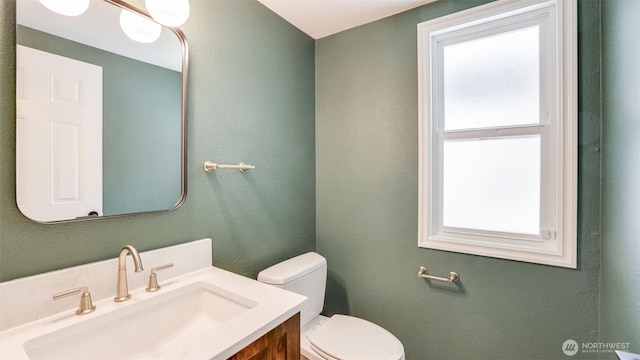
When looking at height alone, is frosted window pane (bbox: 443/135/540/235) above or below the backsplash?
above

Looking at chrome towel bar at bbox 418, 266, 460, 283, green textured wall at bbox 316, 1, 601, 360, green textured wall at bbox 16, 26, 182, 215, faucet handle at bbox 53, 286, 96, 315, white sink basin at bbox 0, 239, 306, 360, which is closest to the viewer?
white sink basin at bbox 0, 239, 306, 360

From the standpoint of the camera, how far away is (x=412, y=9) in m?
1.57

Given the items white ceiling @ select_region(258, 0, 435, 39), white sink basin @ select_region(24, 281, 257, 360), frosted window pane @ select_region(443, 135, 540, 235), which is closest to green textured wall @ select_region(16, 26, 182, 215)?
white sink basin @ select_region(24, 281, 257, 360)

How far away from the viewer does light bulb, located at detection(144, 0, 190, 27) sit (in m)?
0.97

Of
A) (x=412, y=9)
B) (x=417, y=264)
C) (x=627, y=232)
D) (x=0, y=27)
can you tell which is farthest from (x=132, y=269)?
(x=412, y=9)

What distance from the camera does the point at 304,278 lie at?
1484 mm

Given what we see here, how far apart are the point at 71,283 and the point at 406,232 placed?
153cm

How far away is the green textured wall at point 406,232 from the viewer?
3.92 ft

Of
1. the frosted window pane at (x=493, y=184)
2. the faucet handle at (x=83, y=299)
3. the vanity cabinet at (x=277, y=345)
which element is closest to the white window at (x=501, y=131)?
the frosted window pane at (x=493, y=184)

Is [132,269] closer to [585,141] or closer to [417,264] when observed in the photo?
[417,264]

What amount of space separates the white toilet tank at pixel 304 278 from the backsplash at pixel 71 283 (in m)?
0.42

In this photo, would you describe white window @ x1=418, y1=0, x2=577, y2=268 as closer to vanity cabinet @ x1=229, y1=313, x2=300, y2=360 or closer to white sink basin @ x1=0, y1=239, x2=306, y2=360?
vanity cabinet @ x1=229, y1=313, x2=300, y2=360

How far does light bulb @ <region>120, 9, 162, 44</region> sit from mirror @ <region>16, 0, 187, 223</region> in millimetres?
12

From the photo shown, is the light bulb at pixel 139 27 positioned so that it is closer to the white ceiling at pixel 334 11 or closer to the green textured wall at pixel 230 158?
the green textured wall at pixel 230 158
